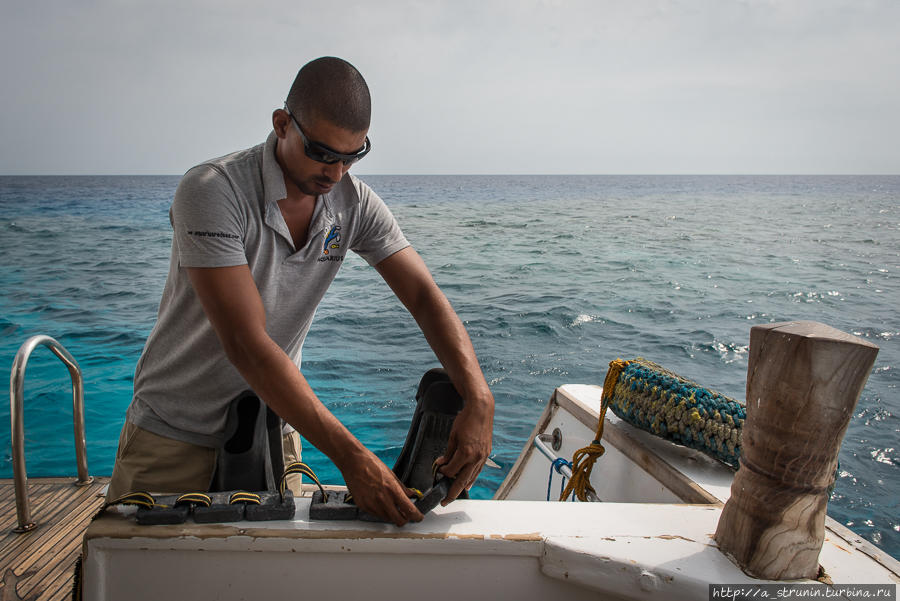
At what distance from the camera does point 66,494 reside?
11.2 feet

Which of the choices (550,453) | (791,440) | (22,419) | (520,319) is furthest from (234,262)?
(520,319)

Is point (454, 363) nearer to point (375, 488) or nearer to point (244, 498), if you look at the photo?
point (375, 488)

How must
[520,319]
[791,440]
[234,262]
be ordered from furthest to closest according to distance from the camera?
[520,319], [234,262], [791,440]

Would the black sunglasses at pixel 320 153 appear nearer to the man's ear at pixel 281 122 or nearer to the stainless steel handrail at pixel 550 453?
the man's ear at pixel 281 122

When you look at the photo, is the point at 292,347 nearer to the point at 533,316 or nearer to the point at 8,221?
the point at 533,316

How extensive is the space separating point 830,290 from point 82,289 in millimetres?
15087

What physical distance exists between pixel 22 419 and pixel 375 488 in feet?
6.89

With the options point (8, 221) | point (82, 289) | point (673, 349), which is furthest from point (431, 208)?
point (673, 349)

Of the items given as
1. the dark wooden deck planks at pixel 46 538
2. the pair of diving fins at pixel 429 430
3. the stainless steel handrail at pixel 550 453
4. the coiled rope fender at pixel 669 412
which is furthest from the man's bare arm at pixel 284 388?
the dark wooden deck planks at pixel 46 538

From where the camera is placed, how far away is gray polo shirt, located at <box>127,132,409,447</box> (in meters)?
1.49

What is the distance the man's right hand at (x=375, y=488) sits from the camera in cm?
131

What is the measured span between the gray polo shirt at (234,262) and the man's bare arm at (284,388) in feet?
0.25

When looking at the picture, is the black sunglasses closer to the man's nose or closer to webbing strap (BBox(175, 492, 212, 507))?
the man's nose

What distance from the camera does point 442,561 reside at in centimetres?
132
